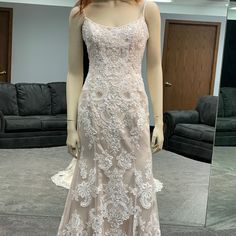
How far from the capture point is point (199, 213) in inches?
99.4

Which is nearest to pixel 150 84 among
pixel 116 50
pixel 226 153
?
pixel 116 50

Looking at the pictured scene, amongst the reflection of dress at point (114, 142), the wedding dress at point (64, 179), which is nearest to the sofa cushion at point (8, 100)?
the wedding dress at point (64, 179)

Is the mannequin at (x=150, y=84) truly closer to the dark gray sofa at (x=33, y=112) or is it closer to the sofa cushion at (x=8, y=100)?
the dark gray sofa at (x=33, y=112)

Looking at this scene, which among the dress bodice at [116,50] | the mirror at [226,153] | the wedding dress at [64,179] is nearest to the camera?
the dress bodice at [116,50]

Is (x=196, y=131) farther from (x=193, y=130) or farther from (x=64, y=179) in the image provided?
(x=64, y=179)

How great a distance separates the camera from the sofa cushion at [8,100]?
2469 millimetres

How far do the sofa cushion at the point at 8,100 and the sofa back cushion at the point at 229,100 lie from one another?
50.2 inches

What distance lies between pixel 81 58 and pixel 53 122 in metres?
0.97

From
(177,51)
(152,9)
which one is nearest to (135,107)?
(152,9)

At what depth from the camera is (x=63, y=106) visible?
7.91ft

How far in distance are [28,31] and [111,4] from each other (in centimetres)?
107

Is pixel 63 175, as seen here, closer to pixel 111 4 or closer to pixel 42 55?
pixel 42 55

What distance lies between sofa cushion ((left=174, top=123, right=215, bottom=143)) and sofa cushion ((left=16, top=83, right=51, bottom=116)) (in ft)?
2.73

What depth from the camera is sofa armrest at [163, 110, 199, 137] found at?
2428mm
